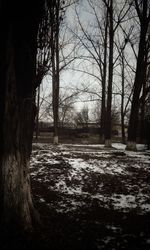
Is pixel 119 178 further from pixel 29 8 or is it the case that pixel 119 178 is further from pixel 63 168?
pixel 29 8

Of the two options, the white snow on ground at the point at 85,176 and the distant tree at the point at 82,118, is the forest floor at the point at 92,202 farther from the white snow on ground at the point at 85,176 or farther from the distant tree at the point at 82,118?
the distant tree at the point at 82,118

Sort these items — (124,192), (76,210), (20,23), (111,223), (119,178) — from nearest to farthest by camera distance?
(20,23)
(111,223)
(76,210)
(124,192)
(119,178)

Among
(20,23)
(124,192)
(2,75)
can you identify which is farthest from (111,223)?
(20,23)

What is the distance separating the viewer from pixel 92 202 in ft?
17.3

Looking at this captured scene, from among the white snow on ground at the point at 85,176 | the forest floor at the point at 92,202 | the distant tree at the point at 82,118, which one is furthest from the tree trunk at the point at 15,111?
the distant tree at the point at 82,118

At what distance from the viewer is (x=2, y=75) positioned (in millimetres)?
3201

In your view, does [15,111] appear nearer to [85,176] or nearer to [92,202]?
[92,202]

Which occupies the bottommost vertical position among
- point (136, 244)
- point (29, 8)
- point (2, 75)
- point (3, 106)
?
point (136, 244)

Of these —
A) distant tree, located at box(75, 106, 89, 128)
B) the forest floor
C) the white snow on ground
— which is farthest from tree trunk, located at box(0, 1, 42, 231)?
distant tree, located at box(75, 106, 89, 128)

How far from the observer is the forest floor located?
3643 mm

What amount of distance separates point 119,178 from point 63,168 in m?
2.03

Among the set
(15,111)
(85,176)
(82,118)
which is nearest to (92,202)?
(85,176)

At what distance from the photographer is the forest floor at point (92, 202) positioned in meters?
3.64

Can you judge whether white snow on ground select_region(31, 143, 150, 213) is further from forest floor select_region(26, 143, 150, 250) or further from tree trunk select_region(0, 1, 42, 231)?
tree trunk select_region(0, 1, 42, 231)
